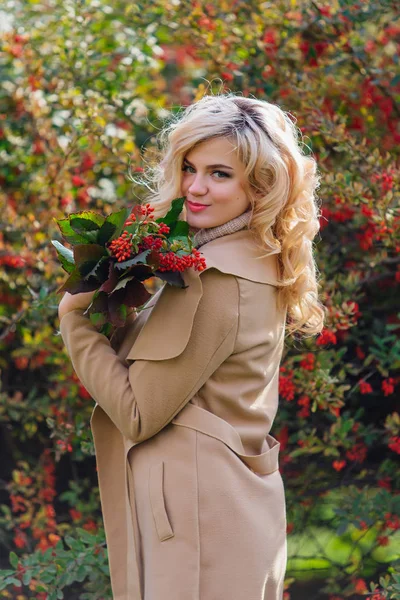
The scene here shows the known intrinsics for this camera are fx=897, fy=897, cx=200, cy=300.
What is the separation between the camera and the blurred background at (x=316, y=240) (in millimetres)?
3301

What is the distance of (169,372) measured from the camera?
79.6 inches

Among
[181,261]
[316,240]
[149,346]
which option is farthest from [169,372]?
[316,240]

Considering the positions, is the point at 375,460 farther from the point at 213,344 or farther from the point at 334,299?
the point at 213,344

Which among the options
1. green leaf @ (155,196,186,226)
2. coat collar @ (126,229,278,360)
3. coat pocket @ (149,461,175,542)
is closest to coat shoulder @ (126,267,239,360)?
coat collar @ (126,229,278,360)

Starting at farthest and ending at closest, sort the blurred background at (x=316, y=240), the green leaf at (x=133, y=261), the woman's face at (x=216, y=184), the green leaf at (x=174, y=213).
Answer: the blurred background at (x=316, y=240) < the woman's face at (x=216, y=184) < the green leaf at (x=174, y=213) < the green leaf at (x=133, y=261)

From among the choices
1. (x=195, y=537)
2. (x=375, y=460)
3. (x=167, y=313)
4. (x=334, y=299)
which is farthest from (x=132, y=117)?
(x=195, y=537)

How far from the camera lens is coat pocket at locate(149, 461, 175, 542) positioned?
2033 millimetres

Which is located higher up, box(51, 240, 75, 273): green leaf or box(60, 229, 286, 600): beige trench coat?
box(51, 240, 75, 273): green leaf

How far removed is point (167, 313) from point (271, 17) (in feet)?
7.31

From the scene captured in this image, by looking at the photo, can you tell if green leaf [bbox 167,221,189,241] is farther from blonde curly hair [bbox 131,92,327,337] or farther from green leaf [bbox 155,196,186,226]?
blonde curly hair [bbox 131,92,327,337]

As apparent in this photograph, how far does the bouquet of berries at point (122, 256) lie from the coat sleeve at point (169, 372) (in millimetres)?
105

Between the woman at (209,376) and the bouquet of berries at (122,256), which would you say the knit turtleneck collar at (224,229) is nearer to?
the woman at (209,376)

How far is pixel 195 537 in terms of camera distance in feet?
6.68

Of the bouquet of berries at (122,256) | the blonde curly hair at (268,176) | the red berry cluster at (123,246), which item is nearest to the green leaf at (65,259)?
the bouquet of berries at (122,256)
